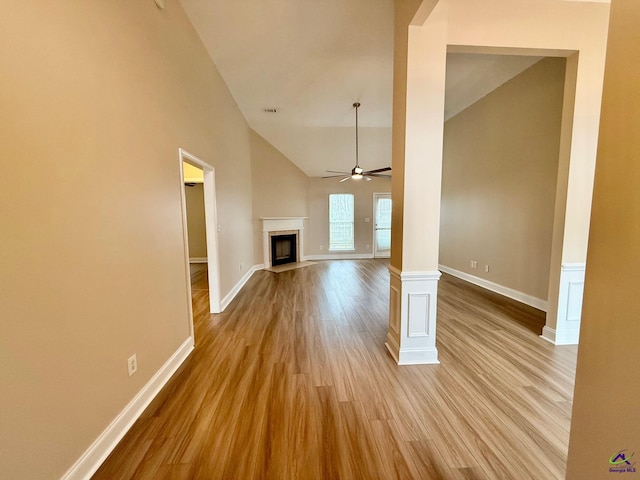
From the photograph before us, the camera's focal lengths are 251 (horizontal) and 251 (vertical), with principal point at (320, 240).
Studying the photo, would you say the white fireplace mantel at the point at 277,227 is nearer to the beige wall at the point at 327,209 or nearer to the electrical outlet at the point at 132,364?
the beige wall at the point at 327,209

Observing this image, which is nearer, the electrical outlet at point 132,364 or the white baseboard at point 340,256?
the electrical outlet at point 132,364

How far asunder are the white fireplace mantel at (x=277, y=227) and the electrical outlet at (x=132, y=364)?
177 inches

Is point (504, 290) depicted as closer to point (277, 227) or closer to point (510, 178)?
point (510, 178)

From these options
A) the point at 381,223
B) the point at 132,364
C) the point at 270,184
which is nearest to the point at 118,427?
the point at 132,364

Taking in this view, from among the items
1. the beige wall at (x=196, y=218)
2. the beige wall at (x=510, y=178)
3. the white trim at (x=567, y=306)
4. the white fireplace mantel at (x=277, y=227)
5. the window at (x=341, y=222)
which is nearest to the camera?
the white trim at (x=567, y=306)

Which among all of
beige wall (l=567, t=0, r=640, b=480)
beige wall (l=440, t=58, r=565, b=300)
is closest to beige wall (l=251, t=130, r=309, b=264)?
beige wall (l=440, t=58, r=565, b=300)

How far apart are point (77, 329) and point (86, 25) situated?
153cm

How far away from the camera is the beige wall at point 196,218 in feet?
21.8

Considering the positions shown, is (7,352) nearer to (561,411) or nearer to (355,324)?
(355,324)

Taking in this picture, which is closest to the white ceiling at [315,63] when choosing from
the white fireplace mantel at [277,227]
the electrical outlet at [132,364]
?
the white fireplace mantel at [277,227]

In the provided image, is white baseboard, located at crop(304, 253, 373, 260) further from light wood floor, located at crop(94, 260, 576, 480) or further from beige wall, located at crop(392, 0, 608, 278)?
beige wall, located at crop(392, 0, 608, 278)

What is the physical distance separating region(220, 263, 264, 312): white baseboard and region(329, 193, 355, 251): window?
255 centimetres

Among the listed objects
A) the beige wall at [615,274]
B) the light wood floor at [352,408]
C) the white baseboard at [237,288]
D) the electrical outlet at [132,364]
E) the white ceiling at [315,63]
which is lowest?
the light wood floor at [352,408]

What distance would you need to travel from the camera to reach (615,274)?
0.69 metres
